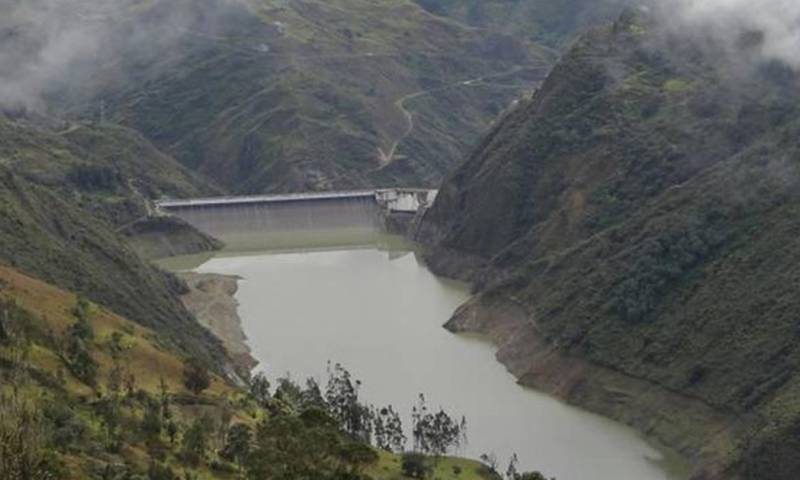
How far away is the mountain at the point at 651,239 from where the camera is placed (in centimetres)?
6819

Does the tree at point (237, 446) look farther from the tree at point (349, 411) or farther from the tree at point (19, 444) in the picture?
the tree at point (19, 444)

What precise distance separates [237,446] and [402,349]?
3710 centimetres

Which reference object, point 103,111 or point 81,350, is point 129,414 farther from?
point 103,111

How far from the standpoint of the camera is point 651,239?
275ft

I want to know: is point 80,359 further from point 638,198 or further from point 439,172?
point 439,172

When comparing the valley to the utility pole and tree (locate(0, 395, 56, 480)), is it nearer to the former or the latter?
tree (locate(0, 395, 56, 480))

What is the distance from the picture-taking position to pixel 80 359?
53438 millimetres

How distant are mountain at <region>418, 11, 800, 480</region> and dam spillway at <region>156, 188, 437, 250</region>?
10.4m

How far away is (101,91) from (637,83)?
3519 inches

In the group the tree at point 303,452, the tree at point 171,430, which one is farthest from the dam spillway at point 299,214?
the tree at point 303,452

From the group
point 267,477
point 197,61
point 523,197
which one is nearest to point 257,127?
point 197,61

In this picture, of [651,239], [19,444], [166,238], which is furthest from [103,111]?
[19,444]

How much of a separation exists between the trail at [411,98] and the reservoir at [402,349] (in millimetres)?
28931

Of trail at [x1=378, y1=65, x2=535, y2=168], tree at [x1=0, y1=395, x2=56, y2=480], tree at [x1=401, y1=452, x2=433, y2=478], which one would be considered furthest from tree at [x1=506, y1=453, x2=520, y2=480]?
trail at [x1=378, y1=65, x2=535, y2=168]
